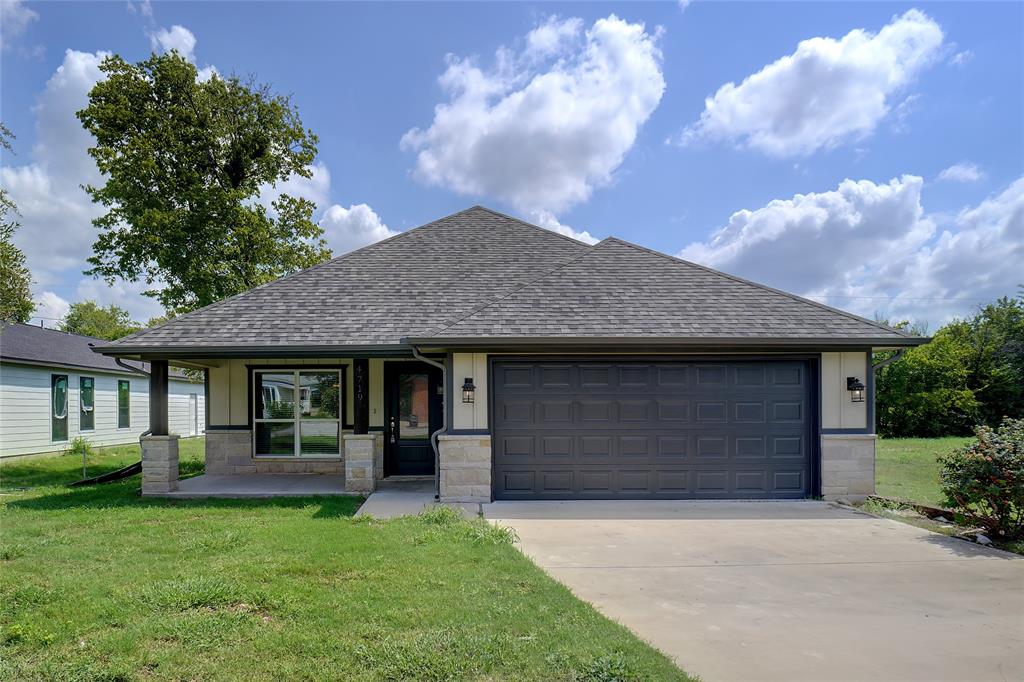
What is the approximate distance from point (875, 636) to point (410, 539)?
4273mm

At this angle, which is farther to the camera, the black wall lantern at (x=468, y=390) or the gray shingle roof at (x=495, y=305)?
the gray shingle roof at (x=495, y=305)

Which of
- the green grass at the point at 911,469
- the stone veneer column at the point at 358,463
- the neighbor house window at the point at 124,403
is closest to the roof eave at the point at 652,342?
the green grass at the point at 911,469

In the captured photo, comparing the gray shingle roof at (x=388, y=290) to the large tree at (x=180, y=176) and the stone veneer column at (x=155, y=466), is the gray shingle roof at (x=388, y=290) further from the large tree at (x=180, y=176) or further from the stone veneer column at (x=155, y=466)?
the large tree at (x=180, y=176)

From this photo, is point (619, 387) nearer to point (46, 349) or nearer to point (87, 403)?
point (46, 349)

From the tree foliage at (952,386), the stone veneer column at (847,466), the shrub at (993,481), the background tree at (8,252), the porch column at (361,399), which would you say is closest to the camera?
the shrub at (993,481)

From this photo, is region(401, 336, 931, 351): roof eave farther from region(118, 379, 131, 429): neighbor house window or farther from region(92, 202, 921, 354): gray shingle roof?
region(118, 379, 131, 429): neighbor house window

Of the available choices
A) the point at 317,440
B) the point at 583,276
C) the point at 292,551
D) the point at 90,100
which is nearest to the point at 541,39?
the point at 583,276

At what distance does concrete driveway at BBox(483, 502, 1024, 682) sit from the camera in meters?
3.53

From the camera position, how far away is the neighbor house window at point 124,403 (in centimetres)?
1988

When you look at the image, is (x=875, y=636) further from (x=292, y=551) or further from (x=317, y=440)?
(x=317, y=440)

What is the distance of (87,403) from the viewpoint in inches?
711

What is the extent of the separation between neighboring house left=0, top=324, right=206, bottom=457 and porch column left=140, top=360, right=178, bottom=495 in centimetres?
424

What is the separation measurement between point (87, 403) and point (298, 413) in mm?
11456

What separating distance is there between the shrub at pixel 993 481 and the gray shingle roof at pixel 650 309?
2.12 m
